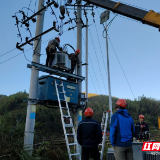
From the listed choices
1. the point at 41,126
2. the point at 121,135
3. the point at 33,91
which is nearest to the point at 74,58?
the point at 33,91

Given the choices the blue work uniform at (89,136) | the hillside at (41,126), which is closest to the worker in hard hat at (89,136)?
the blue work uniform at (89,136)

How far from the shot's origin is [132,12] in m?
9.05

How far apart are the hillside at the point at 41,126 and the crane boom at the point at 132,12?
270 inches

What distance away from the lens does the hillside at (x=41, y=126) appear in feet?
18.3

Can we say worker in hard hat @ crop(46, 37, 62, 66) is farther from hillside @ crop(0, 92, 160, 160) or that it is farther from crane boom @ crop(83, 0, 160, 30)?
crane boom @ crop(83, 0, 160, 30)

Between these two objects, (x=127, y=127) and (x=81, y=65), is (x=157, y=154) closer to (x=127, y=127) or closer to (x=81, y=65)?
(x=127, y=127)

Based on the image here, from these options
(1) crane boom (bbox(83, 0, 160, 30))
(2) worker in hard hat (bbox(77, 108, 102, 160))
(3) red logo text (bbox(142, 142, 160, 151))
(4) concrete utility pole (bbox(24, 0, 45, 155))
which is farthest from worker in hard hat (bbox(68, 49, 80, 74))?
(3) red logo text (bbox(142, 142, 160, 151))

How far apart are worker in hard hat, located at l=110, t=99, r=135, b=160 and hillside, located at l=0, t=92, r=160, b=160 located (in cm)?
298

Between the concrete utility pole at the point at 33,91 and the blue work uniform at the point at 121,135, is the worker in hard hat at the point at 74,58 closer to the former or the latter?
the concrete utility pole at the point at 33,91

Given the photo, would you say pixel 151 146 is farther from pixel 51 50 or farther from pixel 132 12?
pixel 132 12

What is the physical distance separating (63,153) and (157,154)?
390cm

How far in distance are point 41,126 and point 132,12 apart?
10.7m

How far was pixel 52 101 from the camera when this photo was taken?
23.8ft

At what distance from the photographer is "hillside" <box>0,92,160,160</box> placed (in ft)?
18.3
